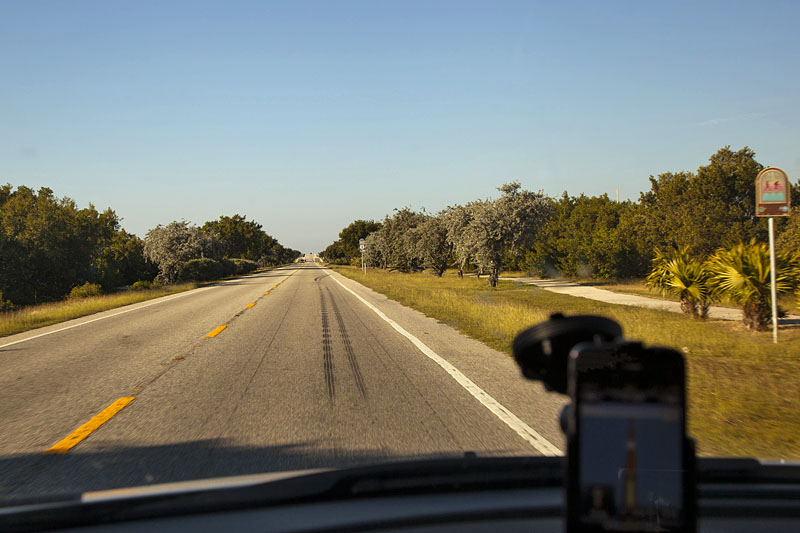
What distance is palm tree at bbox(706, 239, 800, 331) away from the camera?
41.3 feet

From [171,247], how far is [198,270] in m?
3.64

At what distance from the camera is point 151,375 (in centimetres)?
846

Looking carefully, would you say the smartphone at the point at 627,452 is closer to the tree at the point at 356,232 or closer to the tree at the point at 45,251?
the tree at the point at 45,251

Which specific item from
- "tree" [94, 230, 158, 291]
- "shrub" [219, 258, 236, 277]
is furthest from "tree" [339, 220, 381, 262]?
"tree" [94, 230, 158, 291]

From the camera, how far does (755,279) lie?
12.6m

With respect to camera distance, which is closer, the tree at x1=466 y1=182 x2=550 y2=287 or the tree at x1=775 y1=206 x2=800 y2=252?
the tree at x1=775 y1=206 x2=800 y2=252

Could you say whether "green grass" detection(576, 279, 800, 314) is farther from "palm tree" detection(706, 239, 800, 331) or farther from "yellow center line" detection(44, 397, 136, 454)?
"yellow center line" detection(44, 397, 136, 454)

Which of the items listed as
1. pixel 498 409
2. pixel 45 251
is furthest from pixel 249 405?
pixel 45 251

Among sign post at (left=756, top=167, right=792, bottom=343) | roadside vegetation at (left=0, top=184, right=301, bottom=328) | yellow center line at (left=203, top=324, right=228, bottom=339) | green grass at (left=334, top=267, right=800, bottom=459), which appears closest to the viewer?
green grass at (left=334, top=267, right=800, bottom=459)

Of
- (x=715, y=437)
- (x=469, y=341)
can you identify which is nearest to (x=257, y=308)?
(x=469, y=341)

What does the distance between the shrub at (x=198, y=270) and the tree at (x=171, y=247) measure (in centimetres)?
113

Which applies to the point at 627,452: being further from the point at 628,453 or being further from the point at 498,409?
the point at 498,409

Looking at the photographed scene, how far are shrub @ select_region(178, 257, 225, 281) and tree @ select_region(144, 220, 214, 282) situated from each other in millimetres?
1129

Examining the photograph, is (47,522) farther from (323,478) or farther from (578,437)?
(578,437)
